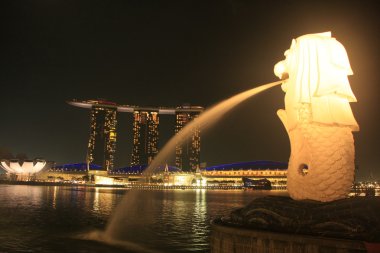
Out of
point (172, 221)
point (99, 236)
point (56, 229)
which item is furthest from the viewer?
point (172, 221)

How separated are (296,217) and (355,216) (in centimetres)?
194

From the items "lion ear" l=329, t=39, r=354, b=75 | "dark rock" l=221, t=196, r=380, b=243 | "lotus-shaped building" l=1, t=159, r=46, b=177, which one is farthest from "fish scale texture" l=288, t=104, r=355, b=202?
"lotus-shaped building" l=1, t=159, r=46, b=177

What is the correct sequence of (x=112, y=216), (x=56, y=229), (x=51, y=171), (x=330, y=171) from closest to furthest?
(x=330, y=171)
(x=56, y=229)
(x=112, y=216)
(x=51, y=171)

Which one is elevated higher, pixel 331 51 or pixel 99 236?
pixel 331 51

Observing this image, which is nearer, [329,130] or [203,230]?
[329,130]

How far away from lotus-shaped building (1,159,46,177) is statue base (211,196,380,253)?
514 feet

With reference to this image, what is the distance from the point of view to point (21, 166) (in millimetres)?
153750

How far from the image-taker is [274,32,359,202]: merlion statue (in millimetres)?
14562

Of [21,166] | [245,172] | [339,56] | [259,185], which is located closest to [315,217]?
[339,56]

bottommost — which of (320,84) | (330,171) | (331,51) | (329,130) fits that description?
(330,171)

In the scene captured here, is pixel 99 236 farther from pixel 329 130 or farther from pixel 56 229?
pixel 329 130

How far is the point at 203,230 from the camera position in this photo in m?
22.1

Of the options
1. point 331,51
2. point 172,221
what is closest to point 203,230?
point 172,221

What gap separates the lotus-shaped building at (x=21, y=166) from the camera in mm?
153250
